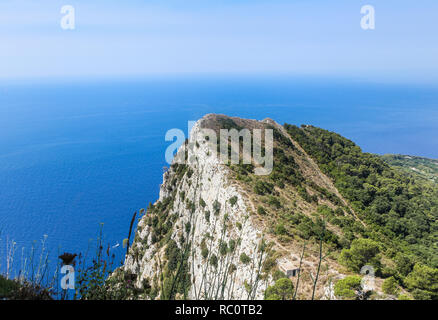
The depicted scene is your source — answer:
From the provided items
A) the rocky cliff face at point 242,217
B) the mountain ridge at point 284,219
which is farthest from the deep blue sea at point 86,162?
the mountain ridge at point 284,219

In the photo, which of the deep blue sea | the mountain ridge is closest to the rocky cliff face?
the mountain ridge

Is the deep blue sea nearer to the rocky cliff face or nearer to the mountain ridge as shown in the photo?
the rocky cliff face

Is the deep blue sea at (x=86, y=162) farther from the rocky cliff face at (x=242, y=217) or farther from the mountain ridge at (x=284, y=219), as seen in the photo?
the mountain ridge at (x=284, y=219)

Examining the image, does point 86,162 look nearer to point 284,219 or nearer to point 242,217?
point 242,217

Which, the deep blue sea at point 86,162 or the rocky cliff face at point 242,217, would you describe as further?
the deep blue sea at point 86,162

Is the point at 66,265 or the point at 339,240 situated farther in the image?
the point at 339,240

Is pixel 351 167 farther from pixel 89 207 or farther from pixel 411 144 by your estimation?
pixel 411 144

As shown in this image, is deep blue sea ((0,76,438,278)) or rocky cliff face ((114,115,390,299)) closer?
rocky cliff face ((114,115,390,299))

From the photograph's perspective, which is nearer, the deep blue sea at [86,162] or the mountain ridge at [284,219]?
the mountain ridge at [284,219]
